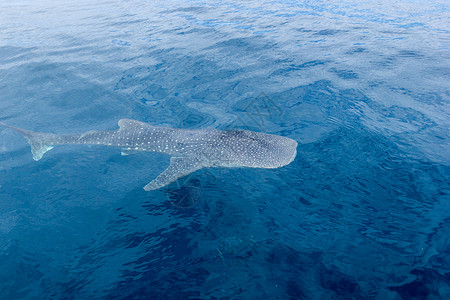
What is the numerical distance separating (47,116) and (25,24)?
60.8 feet

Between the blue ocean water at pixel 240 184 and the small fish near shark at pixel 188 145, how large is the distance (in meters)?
0.26

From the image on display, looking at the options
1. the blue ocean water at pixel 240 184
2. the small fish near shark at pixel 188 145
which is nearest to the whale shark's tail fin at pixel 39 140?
the small fish near shark at pixel 188 145

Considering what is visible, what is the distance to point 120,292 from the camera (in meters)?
4.14

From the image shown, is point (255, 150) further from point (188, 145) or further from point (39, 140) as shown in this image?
point (39, 140)

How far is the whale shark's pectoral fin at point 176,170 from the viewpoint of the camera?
593 cm

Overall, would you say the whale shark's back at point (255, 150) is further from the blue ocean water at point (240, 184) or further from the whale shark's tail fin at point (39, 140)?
the whale shark's tail fin at point (39, 140)

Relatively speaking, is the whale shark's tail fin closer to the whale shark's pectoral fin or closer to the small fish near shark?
the small fish near shark

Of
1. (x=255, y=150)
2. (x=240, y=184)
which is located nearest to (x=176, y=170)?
(x=240, y=184)

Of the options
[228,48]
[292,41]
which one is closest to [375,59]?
[292,41]

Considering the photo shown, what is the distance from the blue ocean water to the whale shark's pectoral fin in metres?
0.22

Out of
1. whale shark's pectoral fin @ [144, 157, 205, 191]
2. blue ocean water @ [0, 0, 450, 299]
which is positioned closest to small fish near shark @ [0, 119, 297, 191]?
whale shark's pectoral fin @ [144, 157, 205, 191]

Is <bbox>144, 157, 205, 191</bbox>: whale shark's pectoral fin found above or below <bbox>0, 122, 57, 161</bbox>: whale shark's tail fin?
below

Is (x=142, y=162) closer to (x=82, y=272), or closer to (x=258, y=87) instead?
(x=82, y=272)

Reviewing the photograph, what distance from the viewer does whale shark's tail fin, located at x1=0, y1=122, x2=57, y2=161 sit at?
23.7ft
